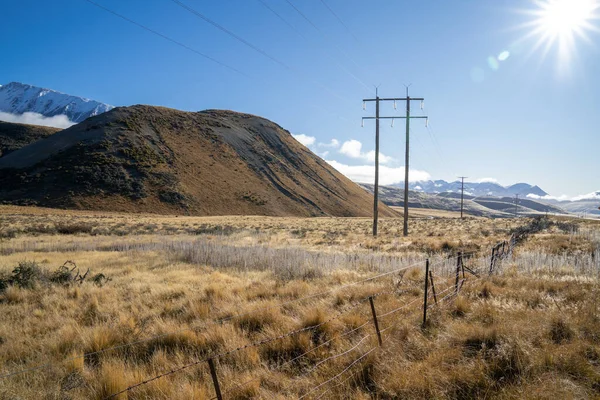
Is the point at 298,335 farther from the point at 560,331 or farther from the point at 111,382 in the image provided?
the point at 560,331

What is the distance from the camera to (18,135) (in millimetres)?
104688

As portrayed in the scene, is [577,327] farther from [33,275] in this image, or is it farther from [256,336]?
[33,275]

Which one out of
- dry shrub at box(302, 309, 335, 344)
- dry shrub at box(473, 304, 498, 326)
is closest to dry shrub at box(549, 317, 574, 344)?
dry shrub at box(473, 304, 498, 326)

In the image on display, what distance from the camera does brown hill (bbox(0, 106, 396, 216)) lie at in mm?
65000

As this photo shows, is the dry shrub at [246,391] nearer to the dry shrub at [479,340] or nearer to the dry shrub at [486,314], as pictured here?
the dry shrub at [479,340]

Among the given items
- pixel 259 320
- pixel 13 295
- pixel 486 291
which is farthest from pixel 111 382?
pixel 486 291

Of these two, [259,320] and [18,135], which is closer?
[259,320]

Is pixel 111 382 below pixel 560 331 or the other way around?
below

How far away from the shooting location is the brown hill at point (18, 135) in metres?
98.9

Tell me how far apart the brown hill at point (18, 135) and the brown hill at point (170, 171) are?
84.7ft

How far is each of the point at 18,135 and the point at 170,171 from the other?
225 feet

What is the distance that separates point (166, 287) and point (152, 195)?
2545 inches

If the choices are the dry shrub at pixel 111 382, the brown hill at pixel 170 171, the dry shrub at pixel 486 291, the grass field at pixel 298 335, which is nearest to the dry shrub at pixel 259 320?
the grass field at pixel 298 335

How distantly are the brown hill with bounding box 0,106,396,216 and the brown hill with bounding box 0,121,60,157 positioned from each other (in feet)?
84.7
